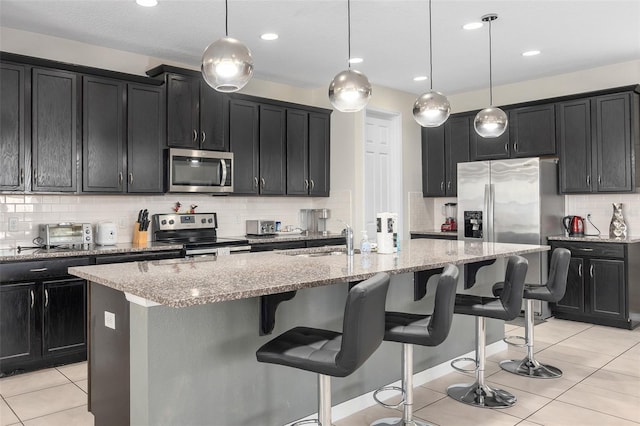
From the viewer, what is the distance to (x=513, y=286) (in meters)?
2.95

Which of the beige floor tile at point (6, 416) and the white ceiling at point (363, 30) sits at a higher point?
the white ceiling at point (363, 30)

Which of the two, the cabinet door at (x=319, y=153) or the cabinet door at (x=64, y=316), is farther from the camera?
the cabinet door at (x=319, y=153)

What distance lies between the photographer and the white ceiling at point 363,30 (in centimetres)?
388

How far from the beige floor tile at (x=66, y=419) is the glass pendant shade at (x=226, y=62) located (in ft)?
7.09

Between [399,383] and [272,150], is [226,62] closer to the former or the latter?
[399,383]

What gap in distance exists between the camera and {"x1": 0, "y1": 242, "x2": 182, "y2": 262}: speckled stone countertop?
12.2 ft

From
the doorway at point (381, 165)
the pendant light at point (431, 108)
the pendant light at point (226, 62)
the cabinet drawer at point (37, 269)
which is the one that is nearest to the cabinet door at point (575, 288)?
the doorway at point (381, 165)

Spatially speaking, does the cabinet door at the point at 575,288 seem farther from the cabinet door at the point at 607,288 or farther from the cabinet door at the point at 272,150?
the cabinet door at the point at 272,150

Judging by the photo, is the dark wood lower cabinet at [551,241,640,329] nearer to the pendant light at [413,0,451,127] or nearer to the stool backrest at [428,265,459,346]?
the pendant light at [413,0,451,127]

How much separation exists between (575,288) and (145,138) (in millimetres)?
4741

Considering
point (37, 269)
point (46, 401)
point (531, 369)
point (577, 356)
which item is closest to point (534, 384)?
point (531, 369)

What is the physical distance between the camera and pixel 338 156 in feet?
21.0

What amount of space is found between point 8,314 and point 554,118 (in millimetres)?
5783

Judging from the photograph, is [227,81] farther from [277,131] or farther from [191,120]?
[277,131]
